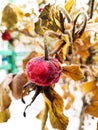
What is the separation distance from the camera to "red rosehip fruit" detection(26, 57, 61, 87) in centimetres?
A: 28

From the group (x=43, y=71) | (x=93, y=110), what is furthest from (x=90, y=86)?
(x=43, y=71)

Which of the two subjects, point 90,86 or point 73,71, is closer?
point 73,71

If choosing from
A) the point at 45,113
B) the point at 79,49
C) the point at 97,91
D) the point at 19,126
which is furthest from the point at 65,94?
the point at 19,126

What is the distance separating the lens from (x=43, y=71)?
28 cm

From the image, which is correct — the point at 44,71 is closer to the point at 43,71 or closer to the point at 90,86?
the point at 43,71

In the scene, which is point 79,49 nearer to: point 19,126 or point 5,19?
point 5,19

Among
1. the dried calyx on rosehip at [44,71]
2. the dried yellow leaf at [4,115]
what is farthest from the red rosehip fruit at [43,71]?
the dried yellow leaf at [4,115]

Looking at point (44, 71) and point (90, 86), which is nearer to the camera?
point (44, 71)

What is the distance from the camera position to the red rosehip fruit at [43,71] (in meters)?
0.28

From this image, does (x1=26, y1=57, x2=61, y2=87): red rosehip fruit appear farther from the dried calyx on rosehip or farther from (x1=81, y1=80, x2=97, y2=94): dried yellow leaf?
(x1=81, y1=80, x2=97, y2=94): dried yellow leaf

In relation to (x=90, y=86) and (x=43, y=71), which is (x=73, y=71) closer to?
(x=43, y=71)

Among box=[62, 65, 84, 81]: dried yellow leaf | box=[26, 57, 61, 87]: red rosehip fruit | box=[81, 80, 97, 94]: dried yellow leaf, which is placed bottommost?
box=[81, 80, 97, 94]: dried yellow leaf

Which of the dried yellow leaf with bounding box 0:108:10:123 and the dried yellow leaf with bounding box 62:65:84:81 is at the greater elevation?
the dried yellow leaf with bounding box 62:65:84:81

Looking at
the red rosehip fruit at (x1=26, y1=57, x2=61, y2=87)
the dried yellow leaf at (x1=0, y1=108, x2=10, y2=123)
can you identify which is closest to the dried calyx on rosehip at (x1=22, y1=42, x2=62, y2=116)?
the red rosehip fruit at (x1=26, y1=57, x2=61, y2=87)
